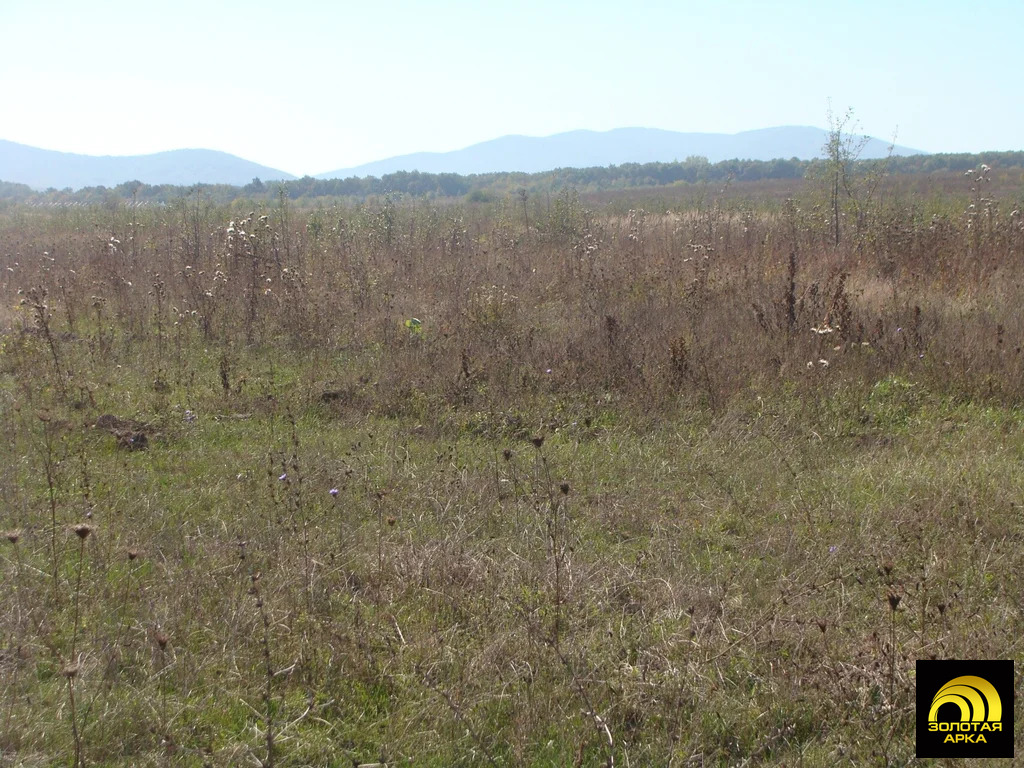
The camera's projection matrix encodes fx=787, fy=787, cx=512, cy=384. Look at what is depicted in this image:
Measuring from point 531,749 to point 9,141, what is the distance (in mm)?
240558

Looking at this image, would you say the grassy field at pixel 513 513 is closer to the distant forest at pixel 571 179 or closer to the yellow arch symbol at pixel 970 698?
the yellow arch symbol at pixel 970 698

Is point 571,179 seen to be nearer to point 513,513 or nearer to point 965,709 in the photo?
point 513,513

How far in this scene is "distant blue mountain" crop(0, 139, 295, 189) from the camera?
15488 centimetres

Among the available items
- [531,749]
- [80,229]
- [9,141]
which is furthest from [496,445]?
[9,141]

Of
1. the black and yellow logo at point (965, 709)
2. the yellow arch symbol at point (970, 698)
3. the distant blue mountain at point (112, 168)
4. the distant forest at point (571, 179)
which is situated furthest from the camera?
the distant blue mountain at point (112, 168)

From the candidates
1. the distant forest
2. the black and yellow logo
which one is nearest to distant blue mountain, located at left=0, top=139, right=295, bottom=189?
the distant forest

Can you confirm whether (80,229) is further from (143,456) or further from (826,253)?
(826,253)

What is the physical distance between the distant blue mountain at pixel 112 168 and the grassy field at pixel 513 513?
481 feet

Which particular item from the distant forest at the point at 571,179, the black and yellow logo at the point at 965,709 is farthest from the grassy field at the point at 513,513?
the distant forest at the point at 571,179

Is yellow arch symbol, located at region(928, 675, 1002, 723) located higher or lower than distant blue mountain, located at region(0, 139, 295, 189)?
lower

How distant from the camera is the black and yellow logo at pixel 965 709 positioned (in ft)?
8.48

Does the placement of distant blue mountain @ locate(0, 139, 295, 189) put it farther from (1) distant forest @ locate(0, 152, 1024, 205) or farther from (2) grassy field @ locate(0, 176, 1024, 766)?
(2) grassy field @ locate(0, 176, 1024, 766)

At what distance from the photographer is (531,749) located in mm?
2742

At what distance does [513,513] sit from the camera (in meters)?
4.60
